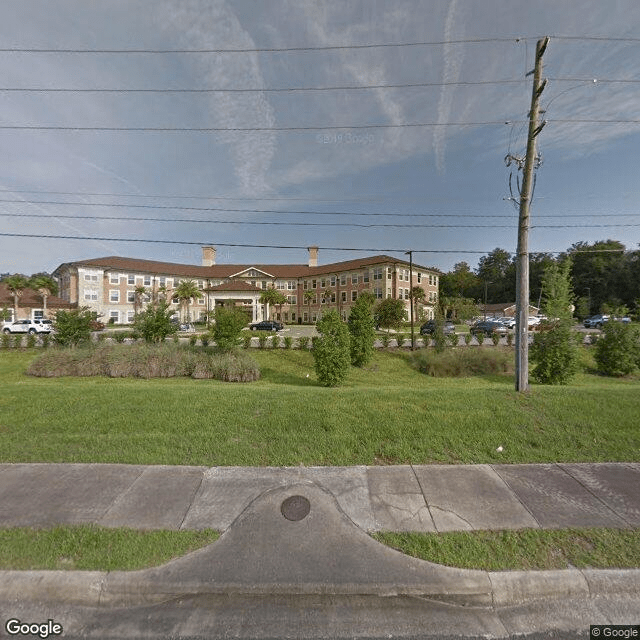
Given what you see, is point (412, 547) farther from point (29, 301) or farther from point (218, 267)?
point (218, 267)

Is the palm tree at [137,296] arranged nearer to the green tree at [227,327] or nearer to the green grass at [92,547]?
the green tree at [227,327]

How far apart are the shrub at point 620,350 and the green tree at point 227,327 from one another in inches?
736

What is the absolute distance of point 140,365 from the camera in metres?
13.1

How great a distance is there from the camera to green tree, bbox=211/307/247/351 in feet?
48.5

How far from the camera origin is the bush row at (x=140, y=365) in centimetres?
1296

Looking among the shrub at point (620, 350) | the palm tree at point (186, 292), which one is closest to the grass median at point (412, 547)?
the shrub at point (620, 350)

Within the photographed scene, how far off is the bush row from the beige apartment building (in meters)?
28.9

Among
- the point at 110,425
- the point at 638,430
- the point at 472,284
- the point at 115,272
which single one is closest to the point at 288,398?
the point at 110,425

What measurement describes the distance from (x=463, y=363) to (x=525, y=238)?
11.1 metres

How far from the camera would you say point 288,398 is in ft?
21.4

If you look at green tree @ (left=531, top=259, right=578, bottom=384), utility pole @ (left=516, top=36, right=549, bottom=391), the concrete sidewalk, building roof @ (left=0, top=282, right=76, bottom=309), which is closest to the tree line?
green tree @ (left=531, top=259, right=578, bottom=384)

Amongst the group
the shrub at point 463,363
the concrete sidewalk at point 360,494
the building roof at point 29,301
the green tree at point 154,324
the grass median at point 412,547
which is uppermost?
the building roof at point 29,301

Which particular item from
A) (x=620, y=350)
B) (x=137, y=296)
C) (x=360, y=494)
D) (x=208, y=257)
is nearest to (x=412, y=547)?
(x=360, y=494)

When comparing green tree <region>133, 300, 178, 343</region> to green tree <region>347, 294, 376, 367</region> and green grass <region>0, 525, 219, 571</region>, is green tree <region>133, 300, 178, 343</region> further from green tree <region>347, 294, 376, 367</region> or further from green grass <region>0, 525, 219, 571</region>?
green grass <region>0, 525, 219, 571</region>
